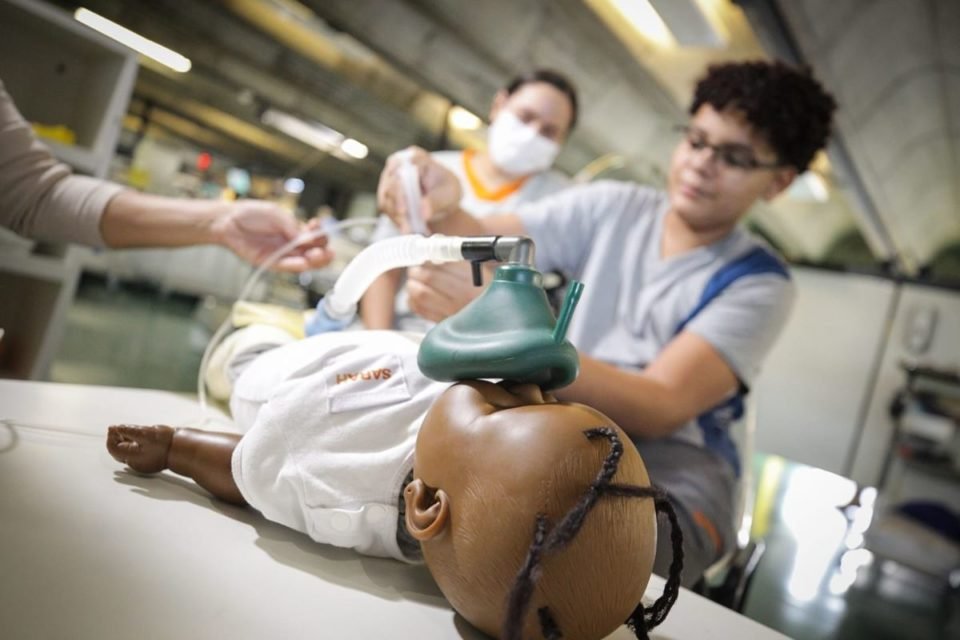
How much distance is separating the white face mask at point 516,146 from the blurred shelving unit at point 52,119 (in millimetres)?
1207

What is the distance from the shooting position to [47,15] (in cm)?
170

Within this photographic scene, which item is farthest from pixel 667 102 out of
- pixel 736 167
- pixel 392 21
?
pixel 736 167

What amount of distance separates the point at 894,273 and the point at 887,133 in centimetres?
300

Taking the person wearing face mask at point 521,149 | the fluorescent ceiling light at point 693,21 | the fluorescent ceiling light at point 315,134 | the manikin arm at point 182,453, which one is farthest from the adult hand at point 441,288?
the fluorescent ceiling light at point 315,134

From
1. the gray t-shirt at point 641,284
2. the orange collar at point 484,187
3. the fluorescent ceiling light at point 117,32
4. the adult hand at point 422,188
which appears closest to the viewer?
the adult hand at point 422,188

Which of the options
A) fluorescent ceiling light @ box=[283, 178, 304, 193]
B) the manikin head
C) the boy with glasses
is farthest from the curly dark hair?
fluorescent ceiling light @ box=[283, 178, 304, 193]

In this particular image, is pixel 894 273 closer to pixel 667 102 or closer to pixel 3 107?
pixel 667 102

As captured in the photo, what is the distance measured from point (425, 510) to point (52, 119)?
84.4 inches

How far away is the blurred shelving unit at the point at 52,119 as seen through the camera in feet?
5.93

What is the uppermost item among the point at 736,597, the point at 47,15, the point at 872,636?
the point at 47,15

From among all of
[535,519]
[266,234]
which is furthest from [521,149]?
[535,519]

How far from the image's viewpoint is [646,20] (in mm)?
2988

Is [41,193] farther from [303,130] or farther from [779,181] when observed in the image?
[303,130]

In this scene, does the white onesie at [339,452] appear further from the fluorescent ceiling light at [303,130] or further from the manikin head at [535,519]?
the fluorescent ceiling light at [303,130]
